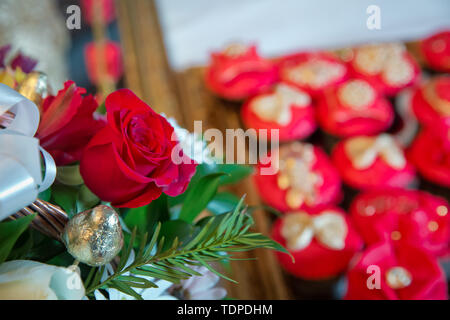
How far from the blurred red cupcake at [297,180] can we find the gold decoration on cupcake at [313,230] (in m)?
0.04

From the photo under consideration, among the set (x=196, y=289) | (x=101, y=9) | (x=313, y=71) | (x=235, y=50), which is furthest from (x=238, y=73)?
(x=196, y=289)

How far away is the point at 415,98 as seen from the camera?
843 mm

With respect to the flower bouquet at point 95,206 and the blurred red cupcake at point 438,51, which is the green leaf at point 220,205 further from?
the blurred red cupcake at point 438,51

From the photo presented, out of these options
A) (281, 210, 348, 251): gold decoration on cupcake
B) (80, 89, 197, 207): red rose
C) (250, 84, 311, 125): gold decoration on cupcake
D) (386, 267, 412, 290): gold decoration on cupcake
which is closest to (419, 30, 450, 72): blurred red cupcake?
(250, 84, 311, 125): gold decoration on cupcake

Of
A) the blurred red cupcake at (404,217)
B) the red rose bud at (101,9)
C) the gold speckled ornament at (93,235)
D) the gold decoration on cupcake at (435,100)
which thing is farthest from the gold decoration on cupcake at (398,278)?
the red rose bud at (101,9)

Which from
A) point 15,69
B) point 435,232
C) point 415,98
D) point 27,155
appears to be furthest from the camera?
point 415,98

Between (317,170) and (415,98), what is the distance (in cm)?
29

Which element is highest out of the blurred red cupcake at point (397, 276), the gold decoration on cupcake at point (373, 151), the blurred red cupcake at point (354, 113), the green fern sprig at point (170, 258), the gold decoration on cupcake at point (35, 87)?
the gold decoration on cupcake at point (35, 87)

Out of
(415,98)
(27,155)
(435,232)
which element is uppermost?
(27,155)

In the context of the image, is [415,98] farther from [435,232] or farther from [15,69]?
[15,69]

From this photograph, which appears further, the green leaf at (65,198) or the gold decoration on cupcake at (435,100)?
the gold decoration on cupcake at (435,100)

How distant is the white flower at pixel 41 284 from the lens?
21cm
